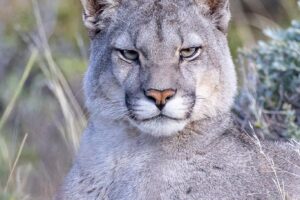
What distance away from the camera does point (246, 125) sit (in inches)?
347

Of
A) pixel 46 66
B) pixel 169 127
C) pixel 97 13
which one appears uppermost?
pixel 97 13

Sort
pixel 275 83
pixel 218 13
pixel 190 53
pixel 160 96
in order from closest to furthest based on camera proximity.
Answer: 1. pixel 160 96
2. pixel 190 53
3. pixel 218 13
4. pixel 275 83

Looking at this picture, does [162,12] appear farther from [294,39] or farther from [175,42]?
[294,39]

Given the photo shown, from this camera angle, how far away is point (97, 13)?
7355mm

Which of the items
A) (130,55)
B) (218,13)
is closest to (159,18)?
(130,55)

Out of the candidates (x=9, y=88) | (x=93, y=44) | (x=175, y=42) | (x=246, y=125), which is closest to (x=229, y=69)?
(x=175, y=42)

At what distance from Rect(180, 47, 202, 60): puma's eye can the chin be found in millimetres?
463

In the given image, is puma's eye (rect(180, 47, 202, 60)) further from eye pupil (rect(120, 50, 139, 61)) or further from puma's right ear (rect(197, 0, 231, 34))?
puma's right ear (rect(197, 0, 231, 34))

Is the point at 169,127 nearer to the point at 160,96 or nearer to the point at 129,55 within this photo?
the point at 160,96

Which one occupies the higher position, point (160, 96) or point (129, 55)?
point (129, 55)

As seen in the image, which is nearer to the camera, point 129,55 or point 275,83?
point 129,55

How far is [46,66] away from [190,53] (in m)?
4.29

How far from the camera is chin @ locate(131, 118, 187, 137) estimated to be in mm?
6582

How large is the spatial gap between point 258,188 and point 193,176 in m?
0.45
